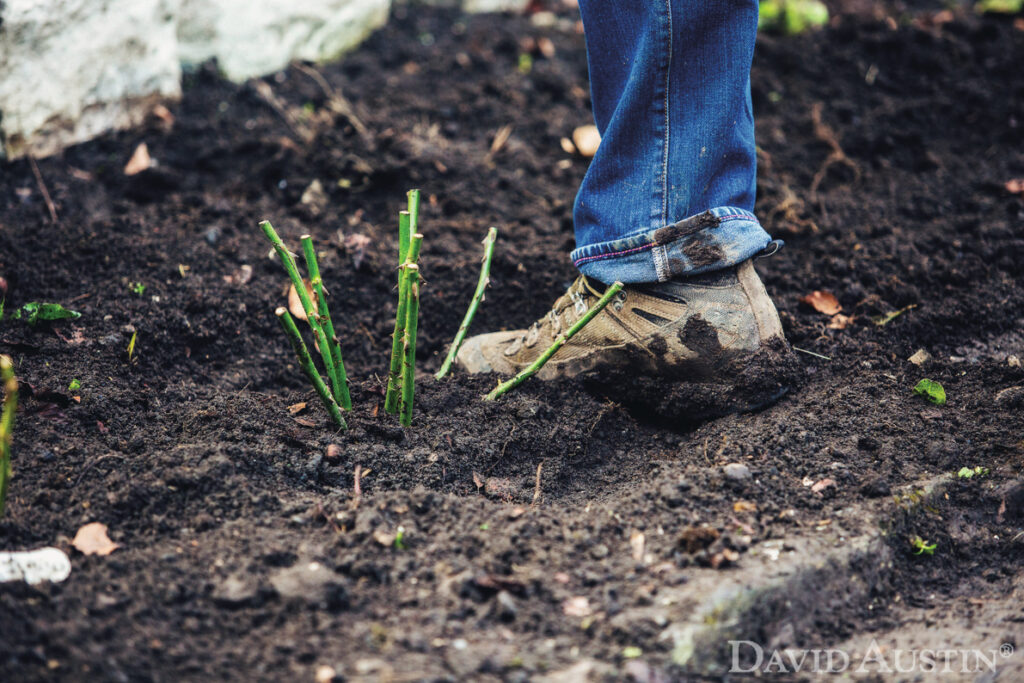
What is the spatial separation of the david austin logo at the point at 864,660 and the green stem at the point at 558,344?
26.6 inches

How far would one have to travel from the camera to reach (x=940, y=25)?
11.4ft

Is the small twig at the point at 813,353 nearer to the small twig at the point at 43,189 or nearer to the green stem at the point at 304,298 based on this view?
the green stem at the point at 304,298

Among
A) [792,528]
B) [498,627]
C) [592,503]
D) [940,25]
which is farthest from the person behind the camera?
[940,25]

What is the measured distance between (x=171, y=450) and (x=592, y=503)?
88 cm

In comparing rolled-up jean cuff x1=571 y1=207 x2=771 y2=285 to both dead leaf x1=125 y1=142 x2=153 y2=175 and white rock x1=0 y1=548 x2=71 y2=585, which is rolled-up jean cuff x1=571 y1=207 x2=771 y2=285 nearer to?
white rock x1=0 y1=548 x2=71 y2=585

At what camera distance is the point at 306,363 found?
149 cm

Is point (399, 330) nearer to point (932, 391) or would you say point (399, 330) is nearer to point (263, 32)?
point (932, 391)

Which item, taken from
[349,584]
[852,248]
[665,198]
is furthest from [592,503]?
[852,248]

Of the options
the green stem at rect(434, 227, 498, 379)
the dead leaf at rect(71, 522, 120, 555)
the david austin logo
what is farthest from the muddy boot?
the dead leaf at rect(71, 522, 120, 555)

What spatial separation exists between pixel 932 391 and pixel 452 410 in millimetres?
1157

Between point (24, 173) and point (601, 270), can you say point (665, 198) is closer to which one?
point (601, 270)

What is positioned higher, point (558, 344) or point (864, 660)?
point (558, 344)

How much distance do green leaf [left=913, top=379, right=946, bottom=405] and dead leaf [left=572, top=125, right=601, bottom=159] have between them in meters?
1.55

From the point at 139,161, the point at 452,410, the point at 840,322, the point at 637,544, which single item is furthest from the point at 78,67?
the point at 840,322
